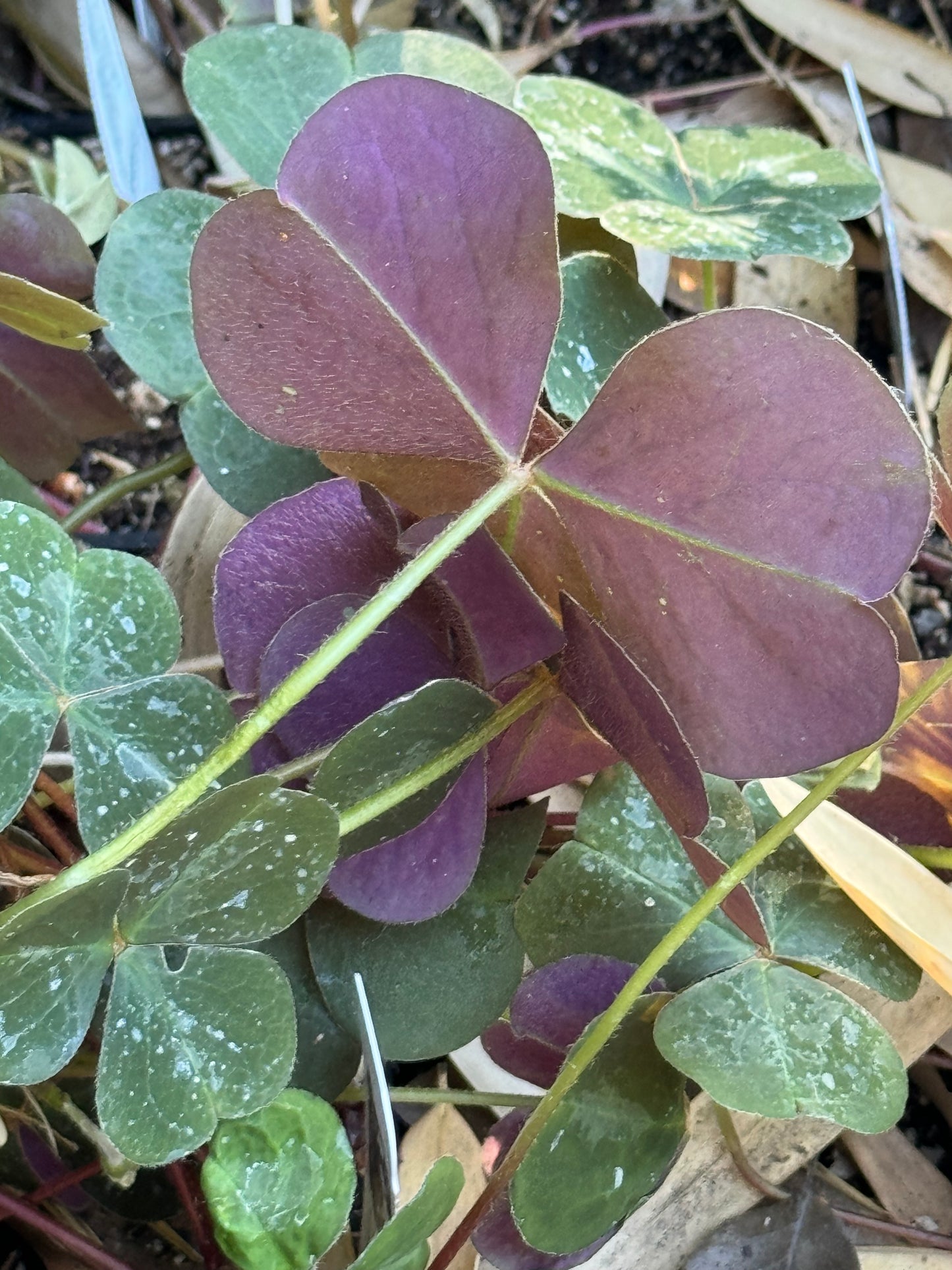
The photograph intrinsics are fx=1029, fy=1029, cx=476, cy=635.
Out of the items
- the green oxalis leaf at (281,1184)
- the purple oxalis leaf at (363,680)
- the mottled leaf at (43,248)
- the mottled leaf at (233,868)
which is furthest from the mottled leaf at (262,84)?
the green oxalis leaf at (281,1184)

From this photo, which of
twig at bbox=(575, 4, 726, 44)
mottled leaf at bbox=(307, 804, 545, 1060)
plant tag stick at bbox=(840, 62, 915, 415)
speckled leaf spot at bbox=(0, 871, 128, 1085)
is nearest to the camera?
speckled leaf spot at bbox=(0, 871, 128, 1085)

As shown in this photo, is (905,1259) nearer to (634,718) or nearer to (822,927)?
(822,927)

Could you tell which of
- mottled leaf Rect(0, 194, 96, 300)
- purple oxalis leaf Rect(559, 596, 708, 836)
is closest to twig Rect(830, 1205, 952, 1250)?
purple oxalis leaf Rect(559, 596, 708, 836)

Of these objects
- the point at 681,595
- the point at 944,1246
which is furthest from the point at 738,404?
the point at 944,1246

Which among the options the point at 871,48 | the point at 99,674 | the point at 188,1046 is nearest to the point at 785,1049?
the point at 188,1046

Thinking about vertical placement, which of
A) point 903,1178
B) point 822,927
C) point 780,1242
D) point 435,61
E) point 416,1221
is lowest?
point 903,1178

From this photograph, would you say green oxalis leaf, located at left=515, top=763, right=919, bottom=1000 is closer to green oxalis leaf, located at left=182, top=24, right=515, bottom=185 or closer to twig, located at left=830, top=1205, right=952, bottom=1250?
twig, located at left=830, top=1205, right=952, bottom=1250

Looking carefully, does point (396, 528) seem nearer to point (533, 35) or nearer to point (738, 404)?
point (738, 404)
